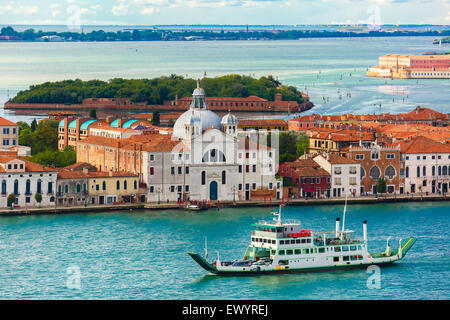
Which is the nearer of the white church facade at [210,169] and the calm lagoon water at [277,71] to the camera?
the white church facade at [210,169]

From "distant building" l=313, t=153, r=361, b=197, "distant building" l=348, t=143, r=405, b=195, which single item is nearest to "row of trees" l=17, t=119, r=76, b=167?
"distant building" l=313, t=153, r=361, b=197

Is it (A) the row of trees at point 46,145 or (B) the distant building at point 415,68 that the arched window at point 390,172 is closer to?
(A) the row of trees at point 46,145

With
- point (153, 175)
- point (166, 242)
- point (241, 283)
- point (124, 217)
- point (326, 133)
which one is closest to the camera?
point (241, 283)

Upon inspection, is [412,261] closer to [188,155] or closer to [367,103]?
[188,155]
